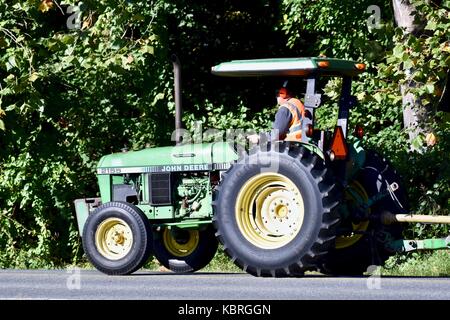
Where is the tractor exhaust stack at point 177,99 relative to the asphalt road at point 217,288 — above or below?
above

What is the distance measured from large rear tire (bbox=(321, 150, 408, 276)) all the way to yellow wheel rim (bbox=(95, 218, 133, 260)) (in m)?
2.10

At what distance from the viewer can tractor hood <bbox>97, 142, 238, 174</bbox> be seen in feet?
45.8

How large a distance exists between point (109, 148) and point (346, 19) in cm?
403

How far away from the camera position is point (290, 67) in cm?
1287

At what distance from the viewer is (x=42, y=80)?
19.2 metres

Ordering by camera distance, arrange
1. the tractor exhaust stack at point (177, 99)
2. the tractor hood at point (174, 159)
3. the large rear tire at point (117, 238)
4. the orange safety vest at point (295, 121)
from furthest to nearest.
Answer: the tractor exhaust stack at point (177, 99), the tractor hood at point (174, 159), the large rear tire at point (117, 238), the orange safety vest at point (295, 121)

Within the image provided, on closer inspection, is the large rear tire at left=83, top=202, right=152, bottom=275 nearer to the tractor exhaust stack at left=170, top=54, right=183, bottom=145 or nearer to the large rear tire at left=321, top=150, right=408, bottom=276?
the large rear tire at left=321, top=150, right=408, bottom=276

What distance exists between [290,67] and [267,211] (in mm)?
1399

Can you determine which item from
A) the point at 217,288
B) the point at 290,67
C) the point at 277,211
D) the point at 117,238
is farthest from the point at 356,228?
the point at 217,288

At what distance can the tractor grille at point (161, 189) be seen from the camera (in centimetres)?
1445

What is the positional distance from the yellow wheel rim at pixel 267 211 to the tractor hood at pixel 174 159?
0.97 meters

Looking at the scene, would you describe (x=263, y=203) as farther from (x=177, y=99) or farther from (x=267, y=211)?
(x=177, y=99)

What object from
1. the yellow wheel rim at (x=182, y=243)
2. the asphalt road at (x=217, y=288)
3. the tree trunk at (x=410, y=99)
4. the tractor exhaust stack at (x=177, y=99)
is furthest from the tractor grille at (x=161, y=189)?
the tree trunk at (x=410, y=99)

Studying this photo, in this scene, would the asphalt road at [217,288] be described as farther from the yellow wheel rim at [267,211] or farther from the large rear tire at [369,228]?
the large rear tire at [369,228]
